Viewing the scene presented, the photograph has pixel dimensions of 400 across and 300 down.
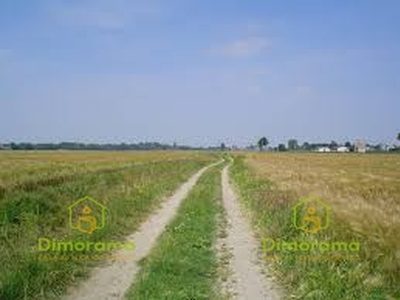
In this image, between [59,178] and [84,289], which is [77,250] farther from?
[59,178]

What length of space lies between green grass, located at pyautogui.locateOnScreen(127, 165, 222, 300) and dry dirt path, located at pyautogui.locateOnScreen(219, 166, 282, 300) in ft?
A: 1.23

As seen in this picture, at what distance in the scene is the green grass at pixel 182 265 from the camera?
9953 mm

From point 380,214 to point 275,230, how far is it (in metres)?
2.74

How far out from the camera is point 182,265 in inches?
464

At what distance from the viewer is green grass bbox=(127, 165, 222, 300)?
392 inches

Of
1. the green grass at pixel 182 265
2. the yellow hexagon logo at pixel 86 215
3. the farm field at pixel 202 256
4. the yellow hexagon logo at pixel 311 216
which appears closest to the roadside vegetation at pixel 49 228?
the farm field at pixel 202 256

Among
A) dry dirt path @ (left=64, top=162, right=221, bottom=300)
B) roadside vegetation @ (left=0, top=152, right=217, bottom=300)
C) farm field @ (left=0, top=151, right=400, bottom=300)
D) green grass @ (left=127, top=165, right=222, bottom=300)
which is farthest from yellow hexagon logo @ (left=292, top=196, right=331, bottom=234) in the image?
roadside vegetation @ (left=0, top=152, right=217, bottom=300)

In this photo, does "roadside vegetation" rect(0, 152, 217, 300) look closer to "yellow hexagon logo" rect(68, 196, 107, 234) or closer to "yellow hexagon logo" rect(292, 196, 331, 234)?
"yellow hexagon logo" rect(68, 196, 107, 234)

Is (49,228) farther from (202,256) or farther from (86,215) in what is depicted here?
(202,256)

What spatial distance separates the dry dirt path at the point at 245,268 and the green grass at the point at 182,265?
37 cm

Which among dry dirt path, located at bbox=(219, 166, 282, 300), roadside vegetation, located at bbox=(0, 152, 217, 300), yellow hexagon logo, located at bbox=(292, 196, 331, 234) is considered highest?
yellow hexagon logo, located at bbox=(292, 196, 331, 234)

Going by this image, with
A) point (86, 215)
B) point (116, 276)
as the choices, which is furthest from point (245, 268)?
point (86, 215)

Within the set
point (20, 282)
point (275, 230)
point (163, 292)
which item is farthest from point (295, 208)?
point (20, 282)

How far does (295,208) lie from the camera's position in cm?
1653
